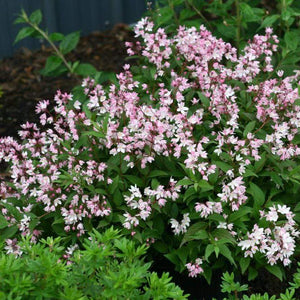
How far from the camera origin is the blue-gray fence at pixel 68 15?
7.71 meters

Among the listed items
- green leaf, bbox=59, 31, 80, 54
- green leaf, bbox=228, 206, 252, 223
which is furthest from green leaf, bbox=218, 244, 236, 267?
green leaf, bbox=59, 31, 80, 54

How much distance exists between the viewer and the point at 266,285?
3.98 m

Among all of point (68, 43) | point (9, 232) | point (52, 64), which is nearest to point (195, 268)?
point (9, 232)

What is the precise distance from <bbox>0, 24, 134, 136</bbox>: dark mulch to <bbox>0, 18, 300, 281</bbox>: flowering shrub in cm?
266

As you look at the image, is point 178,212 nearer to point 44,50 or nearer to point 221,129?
point 221,129

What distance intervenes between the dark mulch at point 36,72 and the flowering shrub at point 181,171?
2.66m

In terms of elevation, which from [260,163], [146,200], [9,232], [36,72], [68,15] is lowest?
[36,72]

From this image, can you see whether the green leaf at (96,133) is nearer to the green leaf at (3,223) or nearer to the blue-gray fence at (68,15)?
the green leaf at (3,223)

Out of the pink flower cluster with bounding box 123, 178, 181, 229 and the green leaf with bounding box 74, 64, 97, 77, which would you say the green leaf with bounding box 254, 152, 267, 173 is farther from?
the green leaf with bounding box 74, 64, 97, 77

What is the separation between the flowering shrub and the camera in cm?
322

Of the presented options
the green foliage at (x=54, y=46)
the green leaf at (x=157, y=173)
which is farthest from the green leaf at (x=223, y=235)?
the green foliage at (x=54, y=46)

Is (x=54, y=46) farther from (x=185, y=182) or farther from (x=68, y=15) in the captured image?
(x=185, y=182)

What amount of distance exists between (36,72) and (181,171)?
4.38 metres

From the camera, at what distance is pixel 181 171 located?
341 cm
